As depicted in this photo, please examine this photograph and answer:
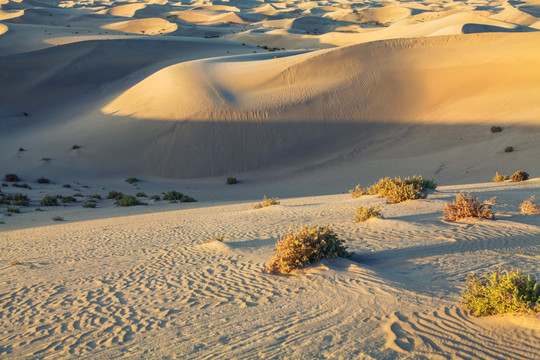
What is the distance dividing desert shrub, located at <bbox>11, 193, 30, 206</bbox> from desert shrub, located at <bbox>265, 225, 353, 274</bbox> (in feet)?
40.8

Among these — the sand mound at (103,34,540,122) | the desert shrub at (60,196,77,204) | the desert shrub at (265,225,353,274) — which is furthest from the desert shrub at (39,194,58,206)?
the desert shrub at (265,225,353,274)

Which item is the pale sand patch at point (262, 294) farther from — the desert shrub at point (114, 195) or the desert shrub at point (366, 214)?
the desert shrub at point (114, 195)

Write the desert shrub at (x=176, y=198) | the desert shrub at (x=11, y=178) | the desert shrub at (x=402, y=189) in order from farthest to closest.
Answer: the desert shrub at (x=11, y=178) < the desert shrub at (x=176, y=198) < the desert shrub at (x=402, y=189)

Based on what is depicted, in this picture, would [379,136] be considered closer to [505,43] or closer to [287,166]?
[287,166]

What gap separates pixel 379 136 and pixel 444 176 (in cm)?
580

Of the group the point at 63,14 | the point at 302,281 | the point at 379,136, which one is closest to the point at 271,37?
the point at 63,14

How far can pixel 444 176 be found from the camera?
731 inches

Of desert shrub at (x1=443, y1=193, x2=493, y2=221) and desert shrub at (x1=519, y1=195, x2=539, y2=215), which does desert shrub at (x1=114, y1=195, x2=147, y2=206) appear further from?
desert shrub at (x1=519, y1=195, x2=539, y2=215)

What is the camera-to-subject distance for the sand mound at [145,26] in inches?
2564

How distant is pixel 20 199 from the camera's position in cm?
1616

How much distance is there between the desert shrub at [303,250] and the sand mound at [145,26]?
62230mm

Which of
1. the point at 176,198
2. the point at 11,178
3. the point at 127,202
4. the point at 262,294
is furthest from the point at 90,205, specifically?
the point at 262,294

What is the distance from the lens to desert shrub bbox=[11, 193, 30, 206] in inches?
618

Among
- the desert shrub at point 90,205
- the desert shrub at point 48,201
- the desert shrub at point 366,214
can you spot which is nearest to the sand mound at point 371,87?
the desert shrub at point 90,205
